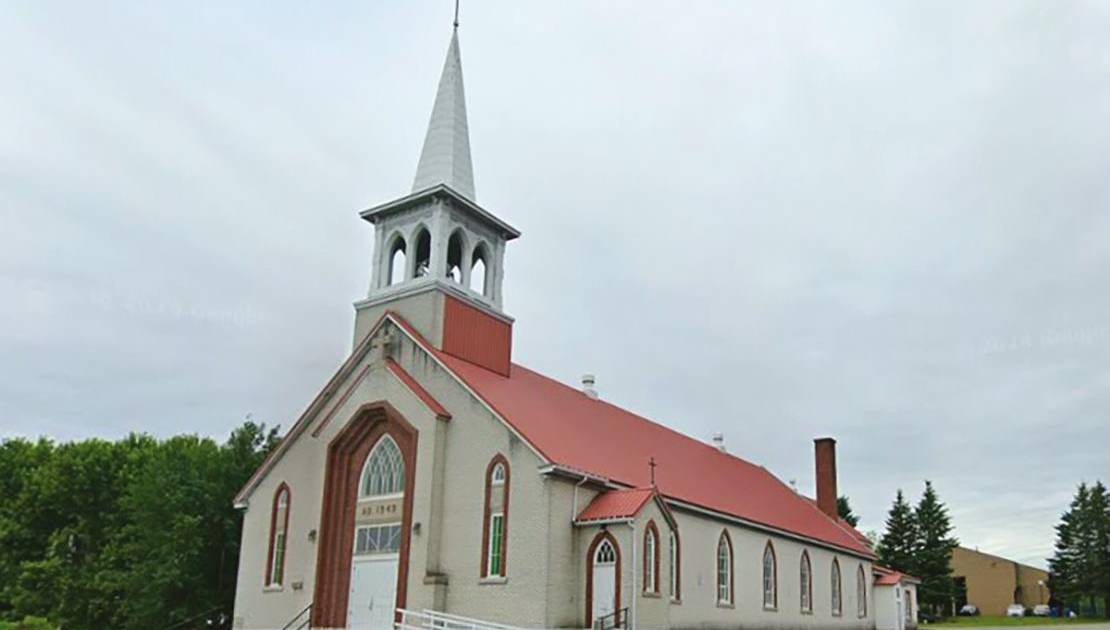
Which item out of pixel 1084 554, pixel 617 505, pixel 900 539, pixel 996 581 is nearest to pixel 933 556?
pixel 900 539

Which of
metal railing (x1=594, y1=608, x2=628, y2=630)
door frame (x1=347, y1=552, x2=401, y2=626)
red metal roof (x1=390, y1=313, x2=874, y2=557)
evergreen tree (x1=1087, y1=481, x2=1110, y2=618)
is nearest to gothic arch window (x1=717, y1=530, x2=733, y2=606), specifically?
red metal roof (x1=390, y1=313, x2=874, y2=557)

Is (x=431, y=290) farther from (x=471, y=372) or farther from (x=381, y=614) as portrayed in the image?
(x=381, y=614)

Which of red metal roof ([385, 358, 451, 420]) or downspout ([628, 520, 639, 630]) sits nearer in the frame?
downspout ([628, 520, 639, 630])

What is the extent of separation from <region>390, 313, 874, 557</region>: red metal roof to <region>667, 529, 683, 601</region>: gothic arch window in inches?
49.6

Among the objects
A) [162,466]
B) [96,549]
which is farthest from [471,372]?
[96,549]

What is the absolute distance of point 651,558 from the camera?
24.5 metres

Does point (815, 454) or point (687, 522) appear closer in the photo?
point (687, 522)

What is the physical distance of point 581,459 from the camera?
26.0 meters

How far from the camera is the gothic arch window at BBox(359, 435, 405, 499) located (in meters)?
27.5

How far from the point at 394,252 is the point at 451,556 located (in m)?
10.1

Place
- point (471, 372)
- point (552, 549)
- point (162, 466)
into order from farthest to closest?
point (162, 466), point (471, 372), point (552, 549)

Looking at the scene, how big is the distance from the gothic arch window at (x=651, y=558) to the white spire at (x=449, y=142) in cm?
1200

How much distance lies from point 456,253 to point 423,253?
3.60 ft

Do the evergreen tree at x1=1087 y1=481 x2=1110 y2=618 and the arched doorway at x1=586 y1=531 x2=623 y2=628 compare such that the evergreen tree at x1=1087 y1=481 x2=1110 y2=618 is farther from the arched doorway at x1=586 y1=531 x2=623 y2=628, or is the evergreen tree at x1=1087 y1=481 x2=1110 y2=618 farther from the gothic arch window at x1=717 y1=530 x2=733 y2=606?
the arched doorway at x1=586 y1=531 x2=623 y2=628
